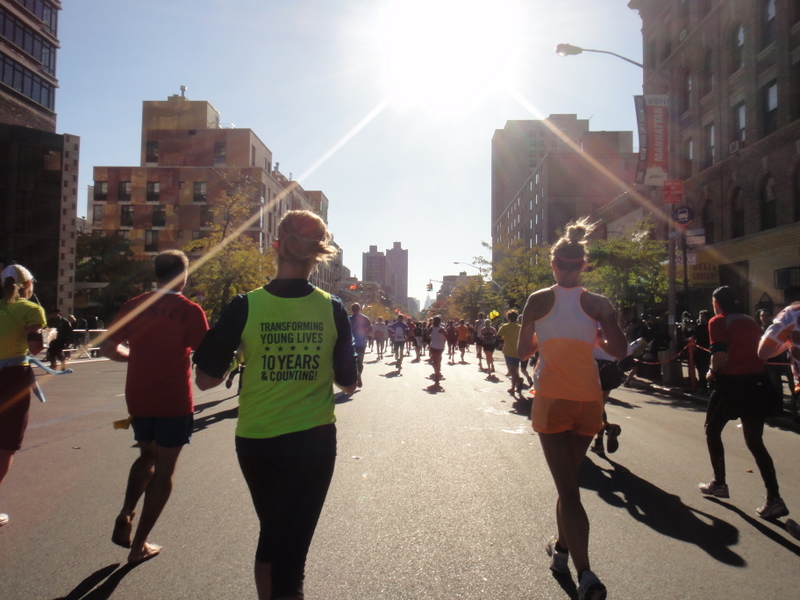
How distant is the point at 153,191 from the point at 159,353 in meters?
69.1

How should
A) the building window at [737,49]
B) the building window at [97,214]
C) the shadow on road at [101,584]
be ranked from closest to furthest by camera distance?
the shadow on road at [101,584]
the building window at [737,49]
the building window at [97,214]

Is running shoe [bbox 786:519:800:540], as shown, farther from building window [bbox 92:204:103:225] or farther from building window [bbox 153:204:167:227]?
building window [bbox 92:204:103:225]

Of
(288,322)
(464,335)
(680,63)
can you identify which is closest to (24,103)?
(464,335)

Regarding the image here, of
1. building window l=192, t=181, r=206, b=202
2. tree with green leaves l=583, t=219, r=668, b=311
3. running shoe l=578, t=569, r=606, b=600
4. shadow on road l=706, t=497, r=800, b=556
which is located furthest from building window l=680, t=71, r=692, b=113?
building window l=192, t=181, r=206, b=202

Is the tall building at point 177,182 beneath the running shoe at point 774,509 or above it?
above

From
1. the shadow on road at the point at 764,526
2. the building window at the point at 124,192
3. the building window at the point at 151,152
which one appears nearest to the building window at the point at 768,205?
the shadow on road at the point at 764,526

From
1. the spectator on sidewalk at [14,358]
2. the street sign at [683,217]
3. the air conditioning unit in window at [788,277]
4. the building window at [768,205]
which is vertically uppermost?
the building window at [768,205]

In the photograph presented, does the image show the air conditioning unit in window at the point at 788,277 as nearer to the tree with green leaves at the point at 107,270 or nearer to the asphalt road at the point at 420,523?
the asphalt road at the point at 420,523

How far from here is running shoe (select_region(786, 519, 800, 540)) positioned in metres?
4.54

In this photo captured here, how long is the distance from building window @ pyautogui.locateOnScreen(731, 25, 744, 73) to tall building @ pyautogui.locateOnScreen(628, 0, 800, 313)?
37 mm

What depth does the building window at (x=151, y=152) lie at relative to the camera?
72.0m

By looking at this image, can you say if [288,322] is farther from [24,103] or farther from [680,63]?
[24,103]

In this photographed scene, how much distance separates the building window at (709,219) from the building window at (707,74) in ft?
15.8

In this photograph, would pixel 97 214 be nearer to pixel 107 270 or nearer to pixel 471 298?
pixel 107 270
